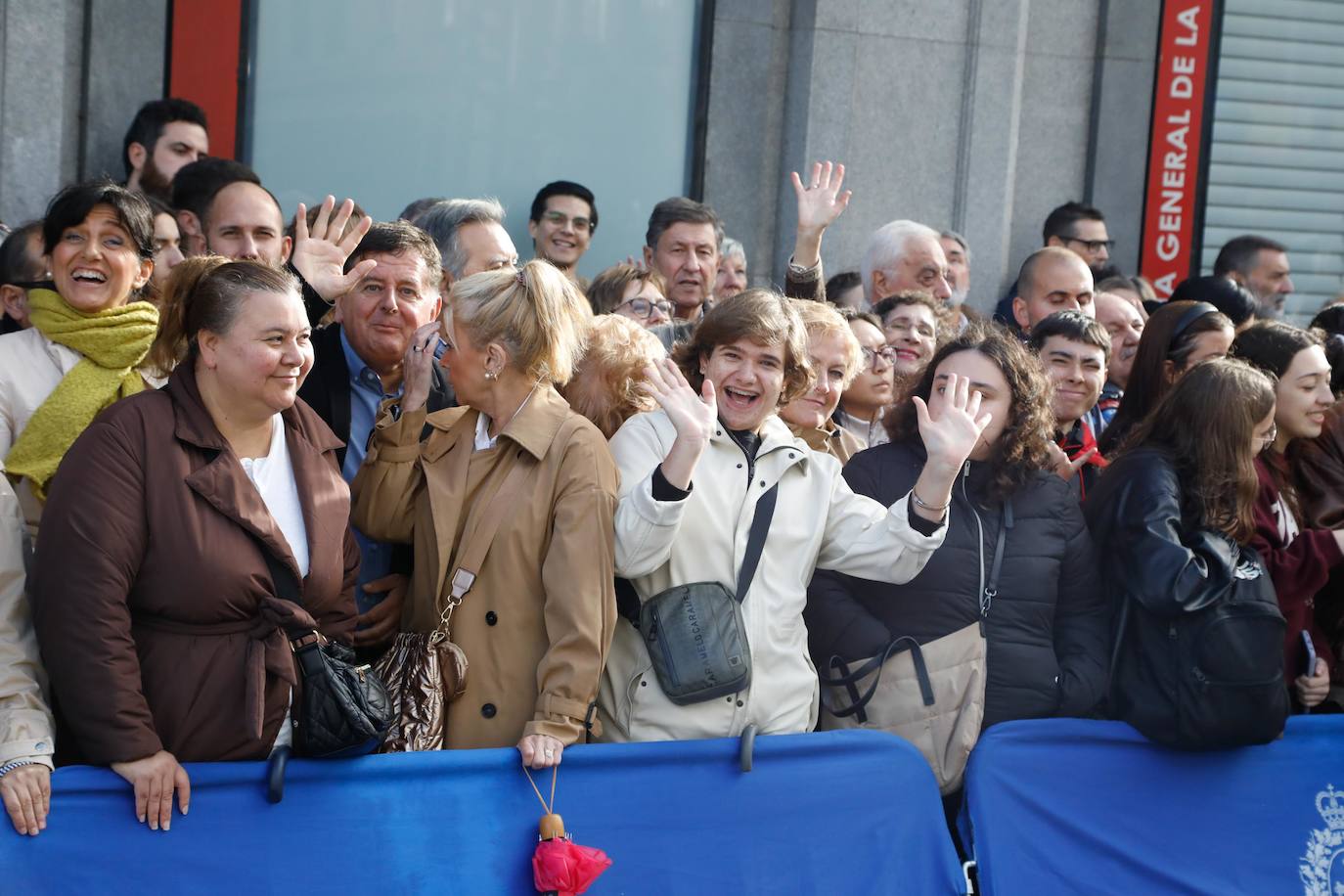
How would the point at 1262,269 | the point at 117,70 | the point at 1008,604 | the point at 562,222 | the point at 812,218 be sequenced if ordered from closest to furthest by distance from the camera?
1. the point at 1008,604
2. the point at 812,218
3. the point at 117,70
4. the point at 562,222
5. the point at 1262,269

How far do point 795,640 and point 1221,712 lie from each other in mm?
1365

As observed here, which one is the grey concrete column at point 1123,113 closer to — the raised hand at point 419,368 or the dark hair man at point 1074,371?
the dark hair man at point 1074,371

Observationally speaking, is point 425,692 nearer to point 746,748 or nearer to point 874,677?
point 746,748

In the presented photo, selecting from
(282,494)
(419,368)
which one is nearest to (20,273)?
(419,368)

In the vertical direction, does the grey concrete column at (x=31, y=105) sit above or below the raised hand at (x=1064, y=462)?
above

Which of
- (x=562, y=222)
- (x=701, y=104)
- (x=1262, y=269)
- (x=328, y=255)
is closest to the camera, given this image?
(x=328, y=255)

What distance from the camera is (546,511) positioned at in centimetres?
393

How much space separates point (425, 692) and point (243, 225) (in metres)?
2.41

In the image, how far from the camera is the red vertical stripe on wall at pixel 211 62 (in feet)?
25.9

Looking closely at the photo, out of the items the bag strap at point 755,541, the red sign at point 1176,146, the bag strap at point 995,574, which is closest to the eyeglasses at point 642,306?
the bag strap at point 755,541

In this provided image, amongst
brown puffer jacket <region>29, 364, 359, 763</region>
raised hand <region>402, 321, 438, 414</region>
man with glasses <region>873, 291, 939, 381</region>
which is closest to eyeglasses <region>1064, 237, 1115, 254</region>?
man with glasses <region>873, 291, 939, 381</region>

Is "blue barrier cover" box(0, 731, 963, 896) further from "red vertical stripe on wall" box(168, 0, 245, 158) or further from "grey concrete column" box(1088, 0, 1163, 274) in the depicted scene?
"grey concrete column" box(1088, 0, 1163, 274)

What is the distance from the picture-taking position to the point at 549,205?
312 inches

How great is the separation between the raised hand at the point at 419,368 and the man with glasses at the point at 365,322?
7cm
